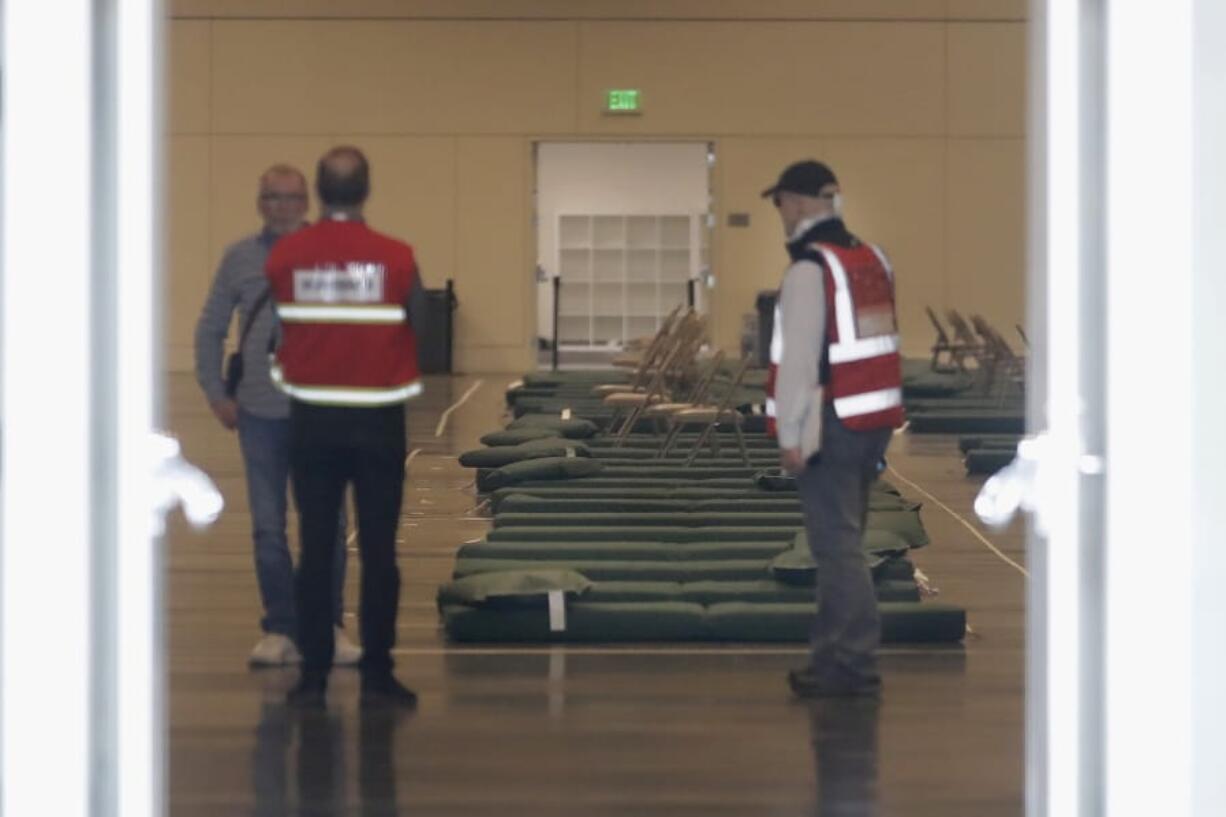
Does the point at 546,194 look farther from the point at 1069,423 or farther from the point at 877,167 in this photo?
the point at 1069,423

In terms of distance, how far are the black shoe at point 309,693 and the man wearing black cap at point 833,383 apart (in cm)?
123

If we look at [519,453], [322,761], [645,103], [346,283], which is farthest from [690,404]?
[645,103]

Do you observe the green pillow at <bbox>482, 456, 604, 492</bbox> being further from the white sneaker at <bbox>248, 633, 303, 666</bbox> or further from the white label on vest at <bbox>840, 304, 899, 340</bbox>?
the white label on vest at <bbox>840, 304, 899, 340</bbox>

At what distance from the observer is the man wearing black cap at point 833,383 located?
510cm

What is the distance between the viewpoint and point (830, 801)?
4.19 meters

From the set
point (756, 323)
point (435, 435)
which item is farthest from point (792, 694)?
point (756, 323)

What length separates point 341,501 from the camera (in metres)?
5.10

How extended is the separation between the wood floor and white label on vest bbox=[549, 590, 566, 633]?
173 millimetres

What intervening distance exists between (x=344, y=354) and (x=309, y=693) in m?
0.90

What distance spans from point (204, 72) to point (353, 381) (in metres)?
15.7

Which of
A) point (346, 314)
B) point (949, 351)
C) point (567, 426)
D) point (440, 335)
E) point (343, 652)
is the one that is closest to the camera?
point (346, 314)

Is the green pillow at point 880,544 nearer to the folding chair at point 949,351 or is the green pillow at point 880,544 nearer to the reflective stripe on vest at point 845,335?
the reflective stripe on vest at point 845,335

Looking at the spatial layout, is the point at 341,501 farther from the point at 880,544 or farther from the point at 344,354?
the point at 880,544

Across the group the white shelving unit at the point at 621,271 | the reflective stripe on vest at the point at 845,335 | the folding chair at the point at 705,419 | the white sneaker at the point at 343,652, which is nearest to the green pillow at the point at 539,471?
the folding chair at the point at 705,419
